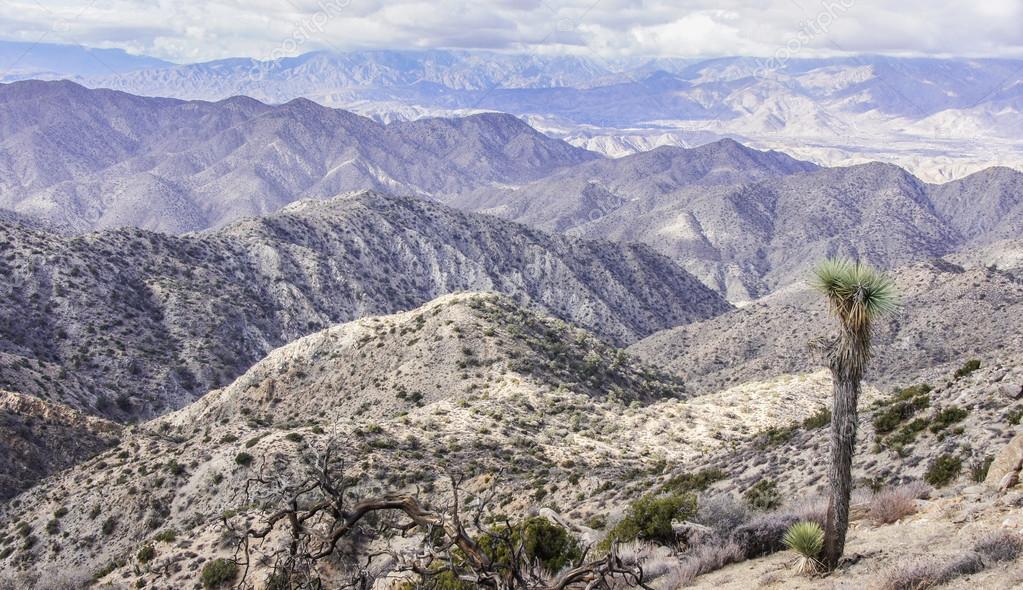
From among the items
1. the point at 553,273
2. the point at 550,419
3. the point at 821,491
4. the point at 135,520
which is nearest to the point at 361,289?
the point at 553,273

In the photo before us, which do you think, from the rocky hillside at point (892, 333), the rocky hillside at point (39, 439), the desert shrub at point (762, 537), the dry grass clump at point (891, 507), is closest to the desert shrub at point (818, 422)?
the dry grass clump at point (891, 507)

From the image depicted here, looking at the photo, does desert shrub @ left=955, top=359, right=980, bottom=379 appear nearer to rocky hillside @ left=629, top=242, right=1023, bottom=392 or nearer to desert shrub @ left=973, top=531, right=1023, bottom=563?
desert shrub @ left=973, top=531, right=1023, bottom=563

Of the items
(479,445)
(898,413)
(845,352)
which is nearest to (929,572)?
(845,352)

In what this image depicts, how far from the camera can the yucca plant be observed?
35.3 feet

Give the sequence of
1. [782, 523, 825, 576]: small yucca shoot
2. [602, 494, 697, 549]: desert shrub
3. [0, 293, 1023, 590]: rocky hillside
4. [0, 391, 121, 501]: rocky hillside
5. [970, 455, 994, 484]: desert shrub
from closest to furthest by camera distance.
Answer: [782, 523, 825, 576]: small yucca shoot < [970, 455, 994, 484]: desert shrub < [602, 494, 697, 549]: desert shrub < [0, 293, 1023, 590]: rocky hillside < [0, 391, 121, 501]: rocky hillside

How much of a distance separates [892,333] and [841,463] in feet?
273

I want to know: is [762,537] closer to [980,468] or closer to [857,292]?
[857,292]

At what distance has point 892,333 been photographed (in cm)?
8369

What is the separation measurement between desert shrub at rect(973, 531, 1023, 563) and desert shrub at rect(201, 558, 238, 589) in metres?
16.8

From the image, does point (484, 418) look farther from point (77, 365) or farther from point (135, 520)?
point (77, 365)

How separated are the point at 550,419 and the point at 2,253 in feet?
223

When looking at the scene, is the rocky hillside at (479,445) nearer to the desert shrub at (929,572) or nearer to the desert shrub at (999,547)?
the desert shrub at (929,572)

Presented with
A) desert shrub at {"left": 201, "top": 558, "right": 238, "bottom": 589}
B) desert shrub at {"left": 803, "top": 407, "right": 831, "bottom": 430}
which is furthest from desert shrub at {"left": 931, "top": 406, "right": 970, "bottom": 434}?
desert shrub at {"left": 201, "top": 558, "right": 238, "bottom": 589}

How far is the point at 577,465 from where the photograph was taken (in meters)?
32.9
